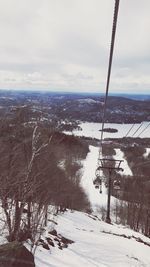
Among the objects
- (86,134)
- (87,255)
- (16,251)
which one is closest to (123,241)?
(87,255)

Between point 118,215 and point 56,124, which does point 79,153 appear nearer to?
point 118,215

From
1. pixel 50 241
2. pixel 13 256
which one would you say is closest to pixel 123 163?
pixel 50 241

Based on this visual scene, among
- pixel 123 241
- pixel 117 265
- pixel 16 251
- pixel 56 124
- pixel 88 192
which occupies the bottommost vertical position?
pixel 88 192

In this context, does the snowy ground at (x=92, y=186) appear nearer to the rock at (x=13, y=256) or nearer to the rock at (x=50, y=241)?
the rock at (x=50, y=241)

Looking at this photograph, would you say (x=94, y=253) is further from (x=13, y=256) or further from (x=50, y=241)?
(x=13, y=256)

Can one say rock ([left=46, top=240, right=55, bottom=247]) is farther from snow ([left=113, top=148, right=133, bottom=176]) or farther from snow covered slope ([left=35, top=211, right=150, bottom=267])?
snow ([left=113, top=148, right=133, bottom=176])

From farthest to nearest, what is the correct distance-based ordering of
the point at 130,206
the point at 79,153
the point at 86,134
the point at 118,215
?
the point at 86,134
the point at 79,153
the point at 118,215
the point at 130,206

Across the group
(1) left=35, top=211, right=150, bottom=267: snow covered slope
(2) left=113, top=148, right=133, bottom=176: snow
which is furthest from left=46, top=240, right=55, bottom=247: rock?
(2) left=113, top=148, right=133, bottom=176: snow

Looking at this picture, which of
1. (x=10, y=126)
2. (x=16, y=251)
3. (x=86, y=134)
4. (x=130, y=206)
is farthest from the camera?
(x=86, y=134)

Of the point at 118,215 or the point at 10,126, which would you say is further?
the point at 118,215

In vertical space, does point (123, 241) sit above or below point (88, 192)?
above
